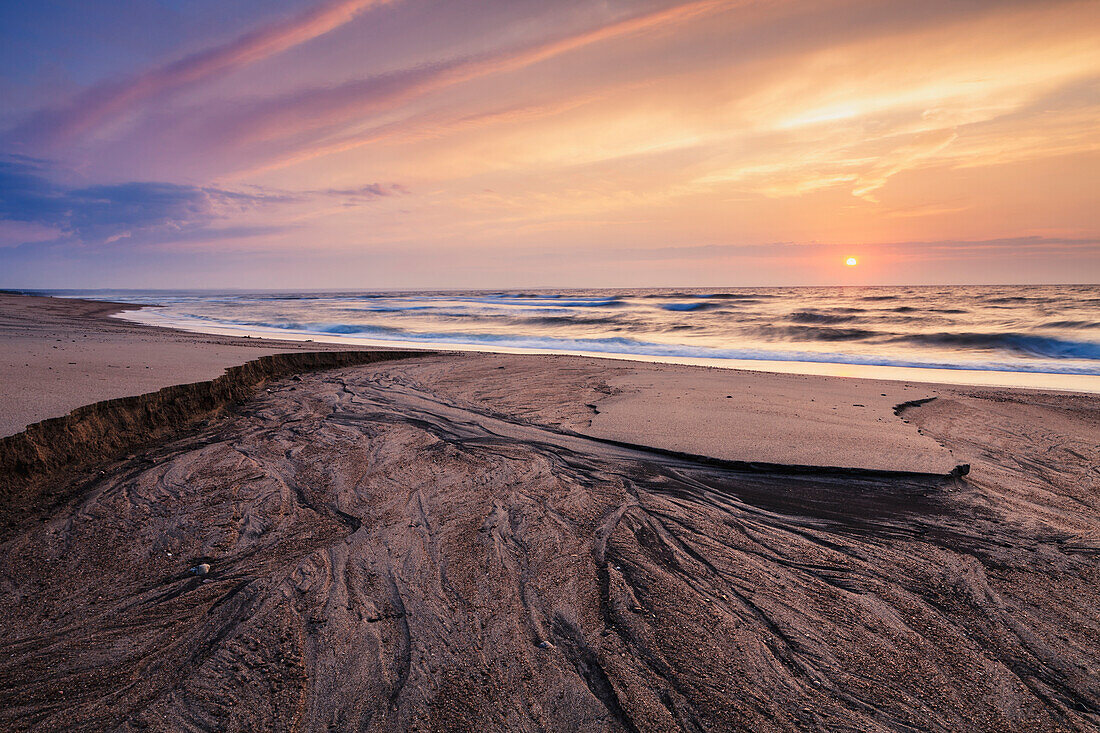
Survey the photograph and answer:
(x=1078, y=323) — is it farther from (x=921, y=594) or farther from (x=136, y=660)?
(x=136, y=660)

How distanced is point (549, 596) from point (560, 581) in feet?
0.59

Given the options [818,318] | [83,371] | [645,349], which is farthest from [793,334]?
[83,371]

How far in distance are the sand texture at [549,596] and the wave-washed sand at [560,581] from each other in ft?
0.06

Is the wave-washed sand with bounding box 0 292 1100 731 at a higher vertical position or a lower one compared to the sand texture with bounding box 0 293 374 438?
lower

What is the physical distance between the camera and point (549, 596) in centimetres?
319

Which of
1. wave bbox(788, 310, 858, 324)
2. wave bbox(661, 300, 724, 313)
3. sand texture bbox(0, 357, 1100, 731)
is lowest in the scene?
sand texture bbox(0, 357, 1100, 731)

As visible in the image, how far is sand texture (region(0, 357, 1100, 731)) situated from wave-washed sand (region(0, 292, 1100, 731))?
0.02m

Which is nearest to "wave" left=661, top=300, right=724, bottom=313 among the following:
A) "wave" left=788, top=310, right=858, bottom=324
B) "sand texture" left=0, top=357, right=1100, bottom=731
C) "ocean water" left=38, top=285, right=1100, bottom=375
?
"ocean water" left=38, top=285, right=1100, bottom=375

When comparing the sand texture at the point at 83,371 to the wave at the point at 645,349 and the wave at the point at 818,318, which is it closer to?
the wave at the point at 645,349

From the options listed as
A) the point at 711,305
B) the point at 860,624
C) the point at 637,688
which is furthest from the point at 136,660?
the point at 711,305

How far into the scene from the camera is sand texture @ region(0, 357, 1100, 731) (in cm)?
238

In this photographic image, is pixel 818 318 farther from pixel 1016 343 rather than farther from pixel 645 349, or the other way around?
pixel 645 349

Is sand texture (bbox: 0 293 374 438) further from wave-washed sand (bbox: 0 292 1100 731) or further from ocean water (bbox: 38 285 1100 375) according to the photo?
ocean water (bbox: 38 285 1100 375)

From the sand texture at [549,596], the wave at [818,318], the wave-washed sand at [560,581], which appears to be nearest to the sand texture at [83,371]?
the wave-washed sand at [560,581]
